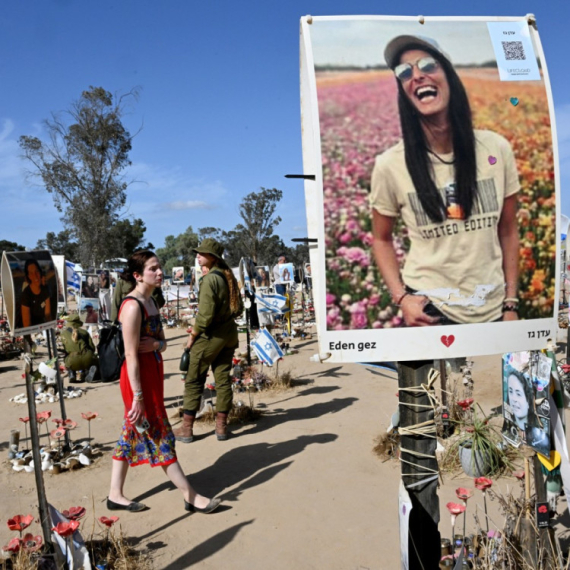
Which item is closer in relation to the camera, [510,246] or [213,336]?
[510,246]

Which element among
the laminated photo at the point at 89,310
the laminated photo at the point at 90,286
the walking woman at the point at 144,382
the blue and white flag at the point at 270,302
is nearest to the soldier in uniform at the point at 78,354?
the blue and white flag at the point at 270,302

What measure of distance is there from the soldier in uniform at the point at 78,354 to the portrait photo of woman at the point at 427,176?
23.8ft

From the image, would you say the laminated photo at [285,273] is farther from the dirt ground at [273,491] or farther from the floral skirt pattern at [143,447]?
the floral skirt pattern at [143,447]

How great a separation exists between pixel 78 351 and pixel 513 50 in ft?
25.5

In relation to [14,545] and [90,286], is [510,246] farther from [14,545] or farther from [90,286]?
[90,286]

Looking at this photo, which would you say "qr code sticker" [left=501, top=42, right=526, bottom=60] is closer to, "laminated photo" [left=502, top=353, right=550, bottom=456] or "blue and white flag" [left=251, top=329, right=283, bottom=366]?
"laminated photo" [left=502, top=353, right=550, bottom=456]

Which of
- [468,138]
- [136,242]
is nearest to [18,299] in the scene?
[468,138]

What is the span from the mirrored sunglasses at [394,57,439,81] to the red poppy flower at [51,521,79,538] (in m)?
2.24

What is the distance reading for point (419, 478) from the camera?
1.93 meters

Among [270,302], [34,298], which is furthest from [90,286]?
[34,298]

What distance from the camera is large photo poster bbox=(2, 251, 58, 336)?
9.17 feet

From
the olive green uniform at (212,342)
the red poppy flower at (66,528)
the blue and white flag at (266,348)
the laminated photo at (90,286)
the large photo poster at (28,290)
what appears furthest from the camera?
the laminated photo at (90,286)

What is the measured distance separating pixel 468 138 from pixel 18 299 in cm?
230

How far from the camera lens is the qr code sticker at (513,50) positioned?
68.9 inches
